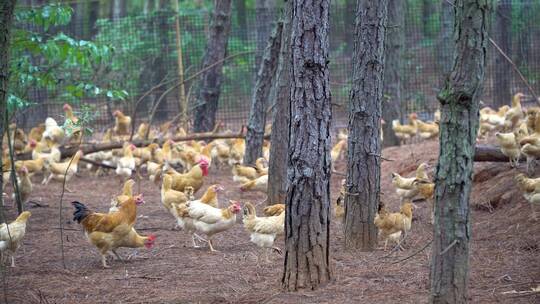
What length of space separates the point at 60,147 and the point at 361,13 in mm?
9105

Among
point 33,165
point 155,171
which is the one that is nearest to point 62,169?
point 33,165

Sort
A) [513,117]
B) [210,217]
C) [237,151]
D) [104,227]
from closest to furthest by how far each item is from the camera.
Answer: [104,227], [210,217], [237,151], [513,117]

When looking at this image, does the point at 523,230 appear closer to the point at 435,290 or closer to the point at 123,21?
the point at 435,290

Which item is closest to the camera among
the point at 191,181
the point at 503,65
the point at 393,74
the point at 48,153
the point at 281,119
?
the point at 281,119

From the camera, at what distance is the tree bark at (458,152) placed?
4.98 m

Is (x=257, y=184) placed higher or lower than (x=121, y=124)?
lower

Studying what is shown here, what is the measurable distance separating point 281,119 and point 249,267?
9.20ft

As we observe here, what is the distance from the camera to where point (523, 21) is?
20.4m

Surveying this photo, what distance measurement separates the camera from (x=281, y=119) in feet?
34.1

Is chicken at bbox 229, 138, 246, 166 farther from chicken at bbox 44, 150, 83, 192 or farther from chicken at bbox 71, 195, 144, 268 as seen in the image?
chicken at bbox 71, 195, 144, 268

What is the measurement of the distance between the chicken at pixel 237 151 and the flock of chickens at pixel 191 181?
2cm

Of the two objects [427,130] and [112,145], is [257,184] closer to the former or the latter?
[112,145]

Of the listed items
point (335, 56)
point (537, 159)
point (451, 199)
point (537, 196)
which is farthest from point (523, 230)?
point (335, 56)

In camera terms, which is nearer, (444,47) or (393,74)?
(393,74)
